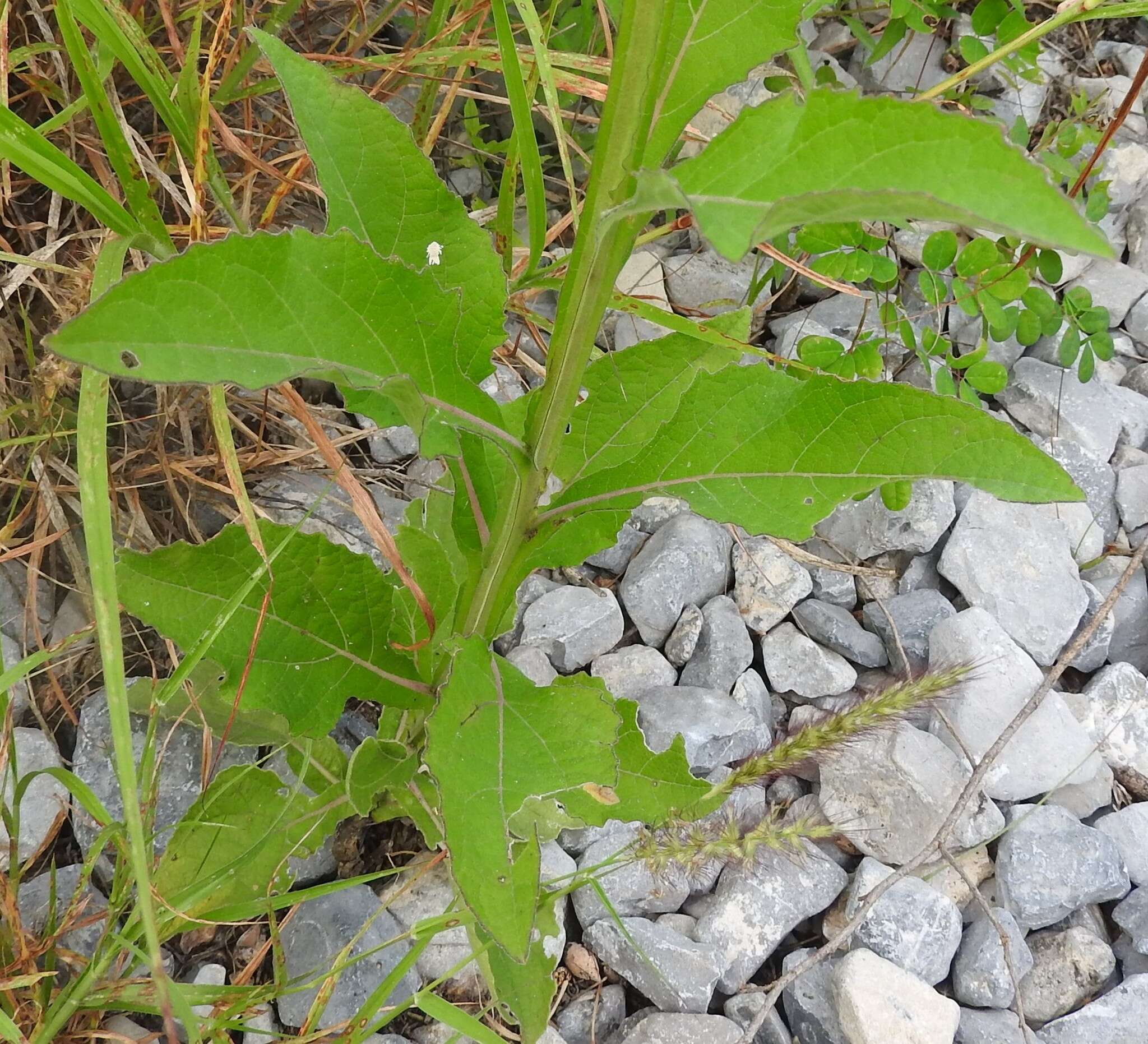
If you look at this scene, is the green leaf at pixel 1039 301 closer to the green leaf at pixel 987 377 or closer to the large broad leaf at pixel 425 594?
the green leaf at pixel 987 377

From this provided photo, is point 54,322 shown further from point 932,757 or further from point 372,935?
point 932,757

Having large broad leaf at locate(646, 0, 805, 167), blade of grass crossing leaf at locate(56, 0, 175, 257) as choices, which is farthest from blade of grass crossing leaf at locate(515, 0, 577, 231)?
blade of grass crossing leaf at locate(56, 0, 175, 257)

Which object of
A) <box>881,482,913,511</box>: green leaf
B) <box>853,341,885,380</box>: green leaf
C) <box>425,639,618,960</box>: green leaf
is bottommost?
<box>425,639,618,960</box>: green leaf

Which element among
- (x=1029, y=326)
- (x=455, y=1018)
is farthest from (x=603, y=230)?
(x=1029, y=326)

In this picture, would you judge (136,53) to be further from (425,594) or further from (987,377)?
(987,377)

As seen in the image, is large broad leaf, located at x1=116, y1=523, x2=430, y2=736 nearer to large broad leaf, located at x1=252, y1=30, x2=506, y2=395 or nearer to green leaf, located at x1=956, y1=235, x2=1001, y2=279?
large broad leaf, located at x1=252, y1=30, x2=506, y2=395

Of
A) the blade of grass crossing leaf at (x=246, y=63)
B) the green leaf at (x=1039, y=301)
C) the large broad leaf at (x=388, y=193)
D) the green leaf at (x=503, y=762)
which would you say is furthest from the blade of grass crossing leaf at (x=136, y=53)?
the green leaf at (x=1039, y=301)
